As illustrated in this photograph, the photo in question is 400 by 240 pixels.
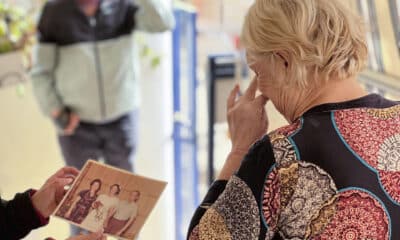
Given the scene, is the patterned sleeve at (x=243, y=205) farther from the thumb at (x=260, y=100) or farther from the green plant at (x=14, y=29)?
the green plant at (x=14, y=29)

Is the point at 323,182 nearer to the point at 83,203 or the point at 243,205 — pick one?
the point at 243,205

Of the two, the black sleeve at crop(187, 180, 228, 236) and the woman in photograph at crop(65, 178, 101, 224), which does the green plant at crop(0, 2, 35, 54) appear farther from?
the black sleeve at crop(187, 180, 228, 236)

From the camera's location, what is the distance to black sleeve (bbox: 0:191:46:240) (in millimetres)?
1100

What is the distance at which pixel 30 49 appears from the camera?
2705mm

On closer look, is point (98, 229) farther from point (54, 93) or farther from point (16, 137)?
point (16, 137)

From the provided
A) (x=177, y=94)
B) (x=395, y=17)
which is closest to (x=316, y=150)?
(x=395, y=17)

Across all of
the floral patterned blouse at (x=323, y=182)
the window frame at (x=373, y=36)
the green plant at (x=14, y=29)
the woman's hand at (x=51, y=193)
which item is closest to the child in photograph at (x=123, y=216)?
the woman's hand at (x=51, y=193)

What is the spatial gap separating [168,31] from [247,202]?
5.02 ft

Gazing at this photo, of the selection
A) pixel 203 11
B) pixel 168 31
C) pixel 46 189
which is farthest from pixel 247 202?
pixel 168 31

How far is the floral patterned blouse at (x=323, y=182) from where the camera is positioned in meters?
0.90

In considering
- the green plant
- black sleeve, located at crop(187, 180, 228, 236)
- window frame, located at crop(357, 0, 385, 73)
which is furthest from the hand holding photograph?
the green plant

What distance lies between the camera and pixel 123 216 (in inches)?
45.3

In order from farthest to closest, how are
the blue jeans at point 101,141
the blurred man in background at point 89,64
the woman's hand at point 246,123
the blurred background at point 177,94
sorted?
the blue jeans at point 101,141 < the blurred man in background at point 89,64 < the blurred background at point 177,94 < the woman's hand at point 246,123

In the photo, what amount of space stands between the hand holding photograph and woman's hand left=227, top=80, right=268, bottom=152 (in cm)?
21
